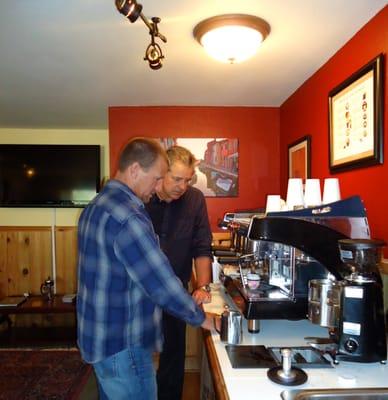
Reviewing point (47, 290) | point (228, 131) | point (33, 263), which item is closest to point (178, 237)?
point (228, 131)

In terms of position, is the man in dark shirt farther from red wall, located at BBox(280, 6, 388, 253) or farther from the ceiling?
red wall, located at BBox(280, 6, 388, 253)

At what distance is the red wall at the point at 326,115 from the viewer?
5.74 ft

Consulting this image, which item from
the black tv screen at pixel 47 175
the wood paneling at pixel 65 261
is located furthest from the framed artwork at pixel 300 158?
the wood paneling at pixel 65 261

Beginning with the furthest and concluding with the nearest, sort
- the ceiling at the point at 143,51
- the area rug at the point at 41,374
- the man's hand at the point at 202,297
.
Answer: the area rug at the point at 41,374 → the man's hand at the point at 202,297 → the ceiling at the point at 143,51

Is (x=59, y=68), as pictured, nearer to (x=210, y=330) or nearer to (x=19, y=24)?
(x=19, y=24)

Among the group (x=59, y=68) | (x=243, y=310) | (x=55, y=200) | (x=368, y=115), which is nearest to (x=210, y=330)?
(x=243, y=310)

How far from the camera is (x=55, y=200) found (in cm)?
457

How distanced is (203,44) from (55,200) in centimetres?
323

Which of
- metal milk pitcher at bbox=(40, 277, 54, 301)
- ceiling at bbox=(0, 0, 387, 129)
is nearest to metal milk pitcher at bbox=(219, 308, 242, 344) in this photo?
ceiling at bbox=(0, 0, 387, 129)

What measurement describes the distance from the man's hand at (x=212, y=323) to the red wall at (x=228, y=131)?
203 cm

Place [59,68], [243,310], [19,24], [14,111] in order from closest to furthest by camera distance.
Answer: [243,310], [19,24], [59,68], [14,111]

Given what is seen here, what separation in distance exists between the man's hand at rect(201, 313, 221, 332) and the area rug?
2009 mm

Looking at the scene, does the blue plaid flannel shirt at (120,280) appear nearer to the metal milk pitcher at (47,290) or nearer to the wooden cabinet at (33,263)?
the metal milk pitcher at (47,290)

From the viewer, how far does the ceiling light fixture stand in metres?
1.74
